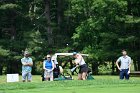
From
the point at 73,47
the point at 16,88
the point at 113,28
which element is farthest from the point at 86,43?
the point at 16,88

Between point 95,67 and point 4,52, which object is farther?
point 95,67

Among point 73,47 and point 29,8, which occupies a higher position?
point 29,8

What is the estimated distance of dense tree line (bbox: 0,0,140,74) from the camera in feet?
128

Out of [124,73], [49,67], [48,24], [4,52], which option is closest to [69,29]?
[48,24]

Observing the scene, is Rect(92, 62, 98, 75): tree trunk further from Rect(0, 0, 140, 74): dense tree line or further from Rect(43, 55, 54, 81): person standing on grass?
Rect(43, 55, 54, 81): person standing on grass

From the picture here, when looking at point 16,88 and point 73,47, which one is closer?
point 16,88

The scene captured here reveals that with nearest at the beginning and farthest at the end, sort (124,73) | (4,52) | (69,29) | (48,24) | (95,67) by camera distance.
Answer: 1. (124,73)
2. (4,52)
3. (95,67)
4. (48,24)
5. (69,29)

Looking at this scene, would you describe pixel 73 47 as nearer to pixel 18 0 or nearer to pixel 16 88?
pixel 18 0

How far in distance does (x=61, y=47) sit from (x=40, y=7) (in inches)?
234

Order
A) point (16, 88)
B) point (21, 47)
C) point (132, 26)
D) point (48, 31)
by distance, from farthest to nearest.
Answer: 1. point (48, 31)
2. point (21, 47)
3. point (132, 26)
4. point (16, 88)

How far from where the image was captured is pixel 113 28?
40.2 m

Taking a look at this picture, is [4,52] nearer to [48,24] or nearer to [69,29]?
[48,24]

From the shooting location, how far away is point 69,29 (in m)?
48.1

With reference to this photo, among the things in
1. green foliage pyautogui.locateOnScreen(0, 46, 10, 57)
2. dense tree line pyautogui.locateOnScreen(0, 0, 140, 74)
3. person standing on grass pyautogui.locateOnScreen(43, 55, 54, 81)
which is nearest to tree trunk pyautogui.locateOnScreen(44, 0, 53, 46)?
dense tree line pyautogui.locateOnScreen(0, 0, 140, 74)
